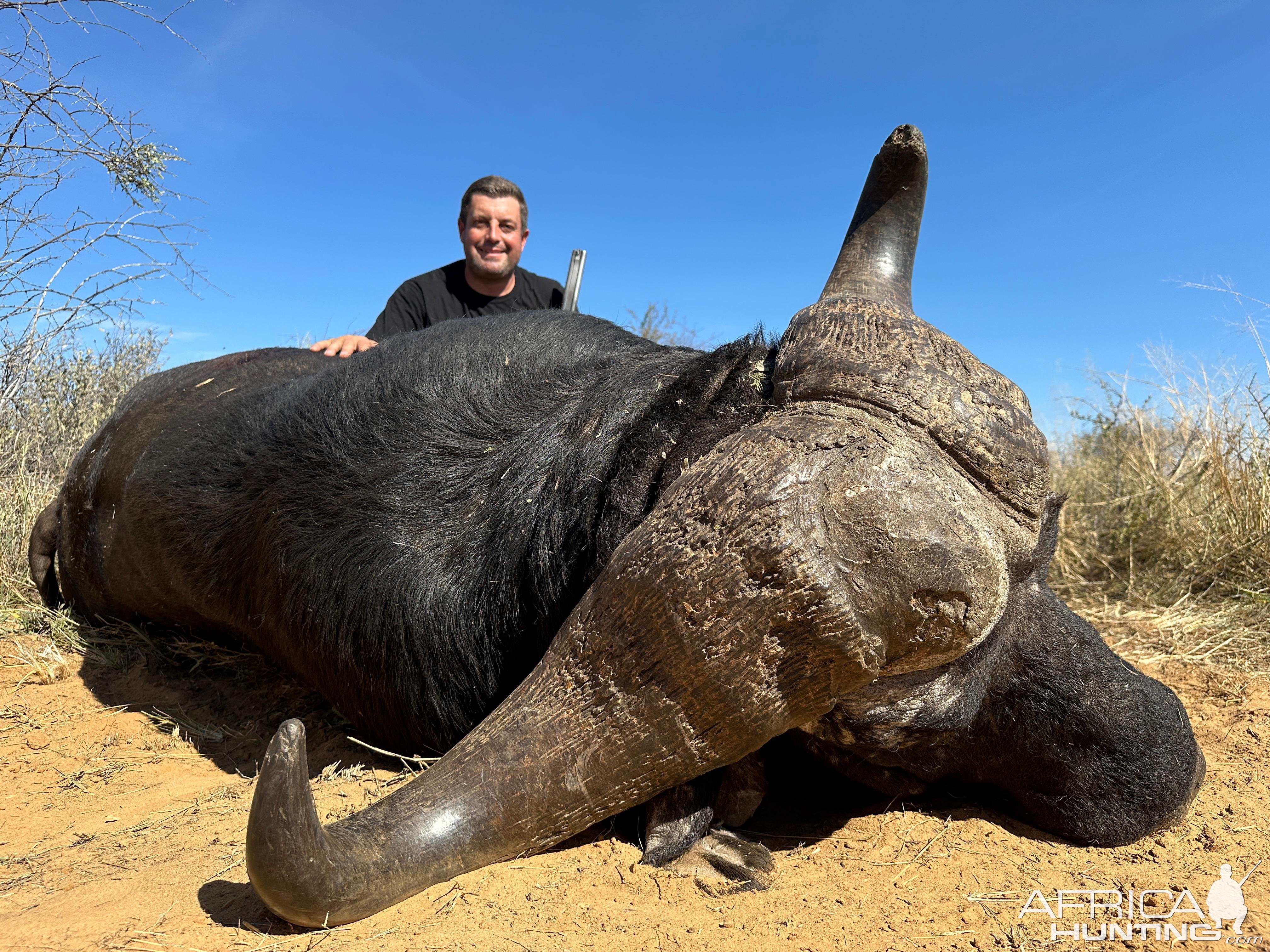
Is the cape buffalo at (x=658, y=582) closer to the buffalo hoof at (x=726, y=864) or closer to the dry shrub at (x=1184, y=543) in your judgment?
the buffalo hoof at (x=726, y=864)

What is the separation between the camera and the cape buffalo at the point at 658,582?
1660mm

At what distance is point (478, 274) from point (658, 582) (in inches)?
184

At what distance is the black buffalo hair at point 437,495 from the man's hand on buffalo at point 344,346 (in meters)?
0.71

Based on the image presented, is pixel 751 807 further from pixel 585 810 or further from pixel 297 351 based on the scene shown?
pixel 297 351

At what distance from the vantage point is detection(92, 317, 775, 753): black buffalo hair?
2174 millimetres

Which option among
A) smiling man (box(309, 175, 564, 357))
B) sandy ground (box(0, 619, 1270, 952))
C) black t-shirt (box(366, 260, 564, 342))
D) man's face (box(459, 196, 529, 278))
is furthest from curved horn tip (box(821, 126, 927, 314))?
man's face (box(459, 196, 529, 278))

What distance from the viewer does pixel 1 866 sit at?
2225 millimetres

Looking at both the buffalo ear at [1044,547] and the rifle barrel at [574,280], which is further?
the rifle barrel at [574,280]

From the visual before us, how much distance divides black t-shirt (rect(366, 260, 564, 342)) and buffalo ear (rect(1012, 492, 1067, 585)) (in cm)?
381

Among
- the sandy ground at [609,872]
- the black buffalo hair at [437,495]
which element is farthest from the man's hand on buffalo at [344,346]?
the sandy ground at [609,872]

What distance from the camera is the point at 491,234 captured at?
5.86 metres

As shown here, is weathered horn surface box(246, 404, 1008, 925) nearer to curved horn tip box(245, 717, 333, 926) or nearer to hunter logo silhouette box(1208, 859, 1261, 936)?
curved horn tip box(245, 717, 333, 926)

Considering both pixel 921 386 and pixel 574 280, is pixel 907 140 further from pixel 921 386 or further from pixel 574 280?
pixel 574 280

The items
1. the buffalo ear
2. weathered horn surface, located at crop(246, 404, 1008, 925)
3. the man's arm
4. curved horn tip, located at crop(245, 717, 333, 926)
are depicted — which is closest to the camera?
curved horn tip, located at crop(245, 717, 333, 926)
